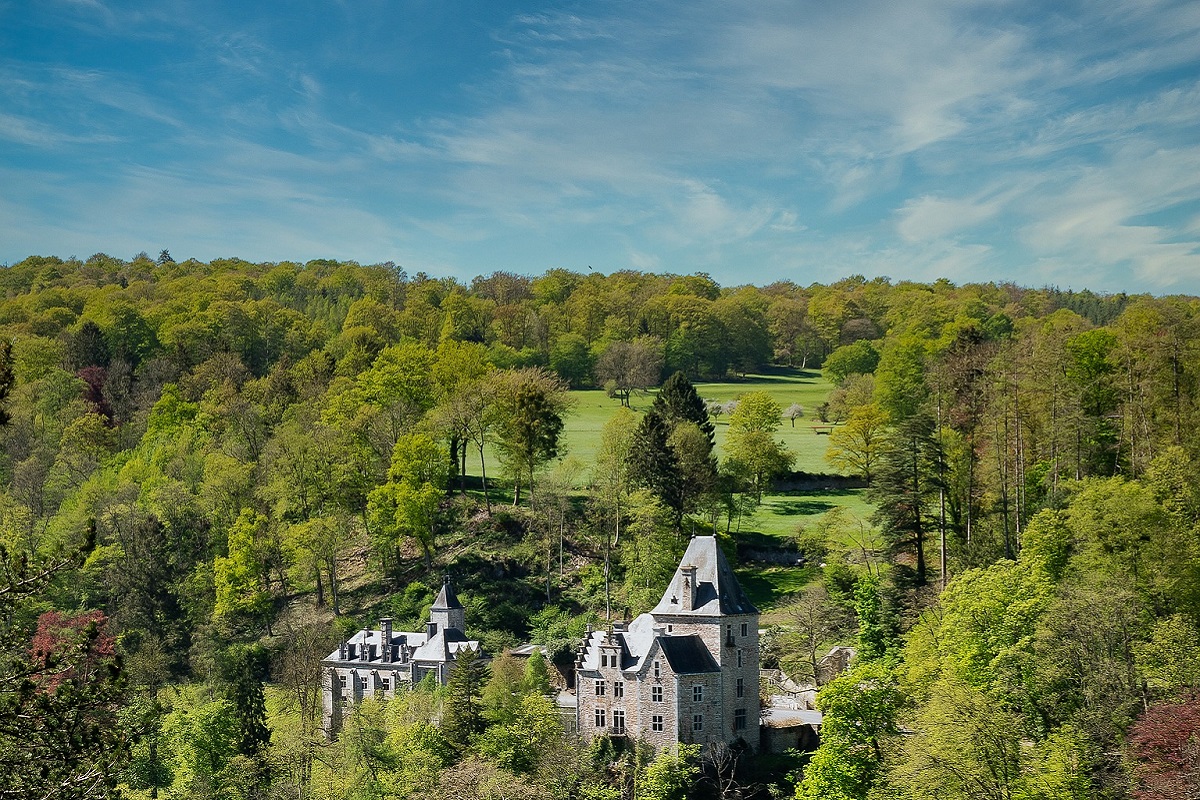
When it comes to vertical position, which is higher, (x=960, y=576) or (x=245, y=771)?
(x=960, y=576)

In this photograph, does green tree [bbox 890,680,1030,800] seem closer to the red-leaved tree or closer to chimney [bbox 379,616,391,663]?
the red-leaved tree

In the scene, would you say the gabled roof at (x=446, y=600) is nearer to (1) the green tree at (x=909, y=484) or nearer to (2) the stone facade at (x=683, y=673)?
(2) the stone facade at (x=683, y=673)

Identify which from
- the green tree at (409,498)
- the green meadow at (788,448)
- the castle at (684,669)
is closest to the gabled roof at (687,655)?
the castle at (684,669)

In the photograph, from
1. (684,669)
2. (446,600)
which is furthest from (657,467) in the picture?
(684,669)

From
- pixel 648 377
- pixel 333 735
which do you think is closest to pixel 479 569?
pixel 333 735

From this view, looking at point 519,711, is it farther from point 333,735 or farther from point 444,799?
point 333,735

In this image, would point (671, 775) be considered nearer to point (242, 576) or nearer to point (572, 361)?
point (242, 576)

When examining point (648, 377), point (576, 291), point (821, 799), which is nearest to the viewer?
point (821, 799)
